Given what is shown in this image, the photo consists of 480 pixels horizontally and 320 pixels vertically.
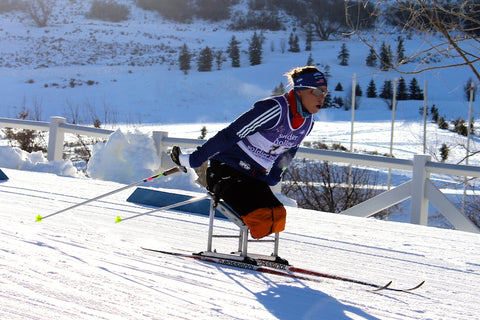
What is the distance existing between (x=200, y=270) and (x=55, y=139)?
6354mm

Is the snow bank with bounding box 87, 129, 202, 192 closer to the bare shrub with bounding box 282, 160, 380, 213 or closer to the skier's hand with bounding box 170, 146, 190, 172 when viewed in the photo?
the bare shrub with bounding box 282, 160, 380, 213

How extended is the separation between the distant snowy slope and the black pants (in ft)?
1.51

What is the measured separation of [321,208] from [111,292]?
775cm

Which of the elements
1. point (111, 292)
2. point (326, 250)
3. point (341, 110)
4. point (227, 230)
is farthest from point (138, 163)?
point (341, 110)

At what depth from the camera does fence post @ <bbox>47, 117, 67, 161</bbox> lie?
9.85 meters

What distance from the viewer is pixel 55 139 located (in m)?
9.95

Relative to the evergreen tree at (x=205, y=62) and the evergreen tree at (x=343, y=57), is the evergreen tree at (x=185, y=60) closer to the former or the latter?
the evergreen tree at (x=205, y=62)

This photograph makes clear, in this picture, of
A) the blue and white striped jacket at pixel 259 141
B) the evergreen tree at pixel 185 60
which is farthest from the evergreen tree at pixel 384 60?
the evergreen tree at pixel 185 60

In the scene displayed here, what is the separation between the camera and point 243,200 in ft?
14.1

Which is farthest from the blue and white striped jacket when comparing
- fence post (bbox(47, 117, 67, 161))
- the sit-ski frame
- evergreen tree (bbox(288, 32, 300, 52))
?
evergreen tree (bbox(288, 32, 300, 52))

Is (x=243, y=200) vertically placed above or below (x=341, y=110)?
above

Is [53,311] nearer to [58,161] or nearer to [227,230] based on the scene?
[227,230]

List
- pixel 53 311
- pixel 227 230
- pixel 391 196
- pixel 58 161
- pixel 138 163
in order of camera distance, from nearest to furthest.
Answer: pixel 53 311 < pixel 227 230 < pixel 391 196 < pixel 138 163 < pixel 58 161

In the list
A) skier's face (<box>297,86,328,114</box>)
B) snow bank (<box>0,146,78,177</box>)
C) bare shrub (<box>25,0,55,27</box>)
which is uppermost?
bare shrub (<box>25,0,55,27</box>)
